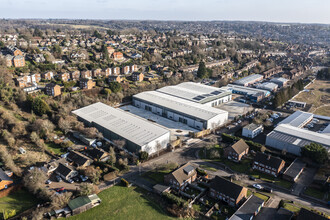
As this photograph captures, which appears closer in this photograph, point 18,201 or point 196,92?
point 18,201

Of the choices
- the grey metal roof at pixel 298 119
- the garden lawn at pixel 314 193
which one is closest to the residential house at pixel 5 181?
the garden lawn at pixel 314 193

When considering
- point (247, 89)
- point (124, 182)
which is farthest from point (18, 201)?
point (247, 89)

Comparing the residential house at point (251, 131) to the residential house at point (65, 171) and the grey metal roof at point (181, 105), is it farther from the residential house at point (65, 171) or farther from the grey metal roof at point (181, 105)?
the residential house at point (65, 171)

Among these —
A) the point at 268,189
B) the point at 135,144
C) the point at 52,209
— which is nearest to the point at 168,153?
the point at 135,144

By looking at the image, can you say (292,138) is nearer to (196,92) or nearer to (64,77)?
(196,92)

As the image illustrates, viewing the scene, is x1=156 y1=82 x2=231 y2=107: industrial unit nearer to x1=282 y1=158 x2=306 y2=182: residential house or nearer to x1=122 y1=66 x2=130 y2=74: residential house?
x1=122 y1=66 x2=130 y2=74: residential house
